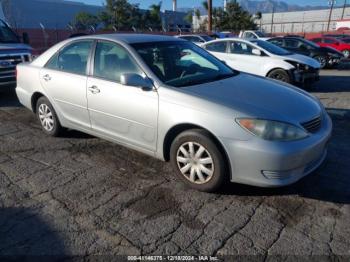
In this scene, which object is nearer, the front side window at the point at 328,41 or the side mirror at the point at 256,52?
the side mirror at the point at 256,52

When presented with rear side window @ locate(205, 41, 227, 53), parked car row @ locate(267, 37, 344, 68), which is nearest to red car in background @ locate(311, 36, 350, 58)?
parked car row @ locate(267, 37, 344, 68)

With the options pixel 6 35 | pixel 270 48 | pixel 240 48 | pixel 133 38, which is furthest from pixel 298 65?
pixel 6 35

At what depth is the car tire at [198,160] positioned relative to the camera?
3.42 meters

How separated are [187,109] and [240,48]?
7050 mm

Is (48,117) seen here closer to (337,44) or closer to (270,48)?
(270,48)

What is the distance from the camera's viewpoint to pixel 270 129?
322cm

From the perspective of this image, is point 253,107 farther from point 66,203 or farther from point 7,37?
point 7,37

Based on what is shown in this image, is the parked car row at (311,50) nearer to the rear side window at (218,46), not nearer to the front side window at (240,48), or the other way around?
the rear side window at (218,46)

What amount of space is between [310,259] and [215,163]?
1.20 metres

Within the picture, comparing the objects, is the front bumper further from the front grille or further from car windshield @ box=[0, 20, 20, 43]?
car windshield @ box=[0, 20, 20, 43]

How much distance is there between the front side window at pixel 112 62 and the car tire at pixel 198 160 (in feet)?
3.34

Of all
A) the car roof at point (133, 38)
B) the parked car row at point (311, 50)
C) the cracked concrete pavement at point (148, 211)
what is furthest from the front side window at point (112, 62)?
the parked car row at point (311, 50)

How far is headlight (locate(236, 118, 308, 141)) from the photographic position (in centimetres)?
321

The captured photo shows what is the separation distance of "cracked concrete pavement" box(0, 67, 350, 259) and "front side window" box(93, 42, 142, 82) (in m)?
1.13
